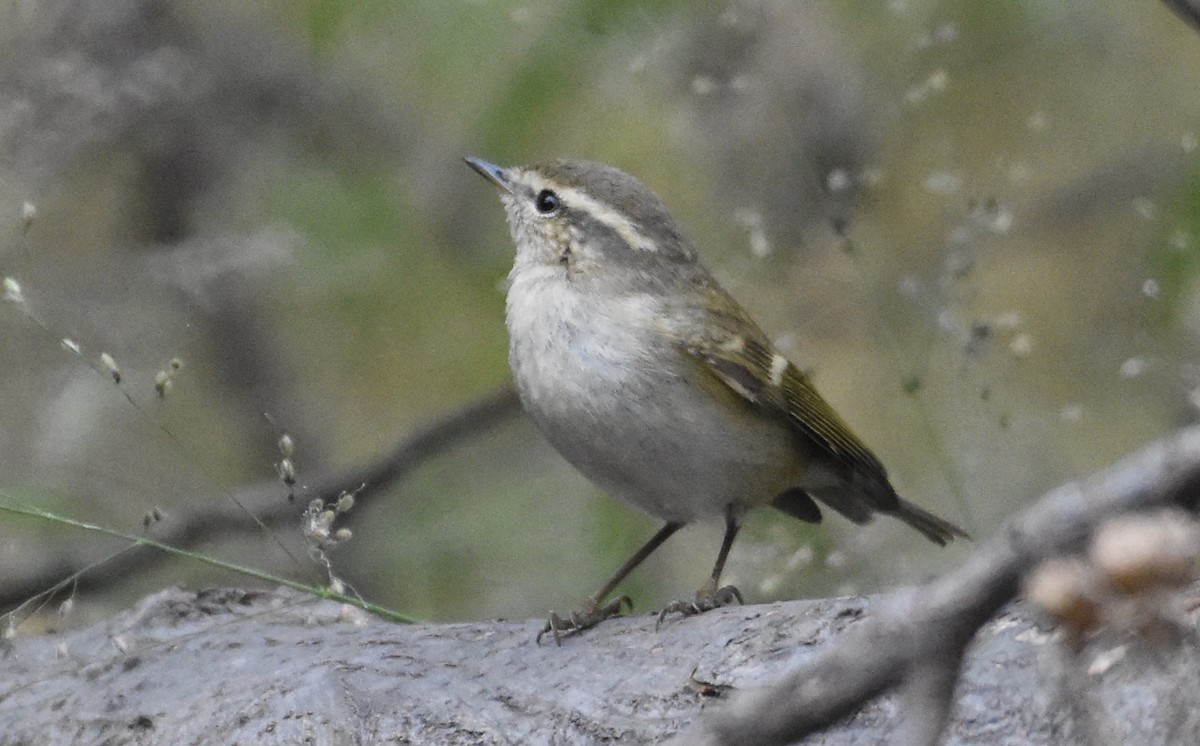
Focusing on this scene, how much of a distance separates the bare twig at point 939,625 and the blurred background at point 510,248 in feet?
11.9

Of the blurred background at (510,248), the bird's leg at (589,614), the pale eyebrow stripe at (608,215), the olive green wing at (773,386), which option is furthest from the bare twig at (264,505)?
the olive green wing at (773,386)

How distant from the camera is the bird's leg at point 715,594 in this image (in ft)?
10.5

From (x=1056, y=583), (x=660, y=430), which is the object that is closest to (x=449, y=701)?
(x=660, y=430)

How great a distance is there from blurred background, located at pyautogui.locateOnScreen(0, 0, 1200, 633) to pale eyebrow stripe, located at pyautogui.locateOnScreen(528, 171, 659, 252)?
0.68 meters

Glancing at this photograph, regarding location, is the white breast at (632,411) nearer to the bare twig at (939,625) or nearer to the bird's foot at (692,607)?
the bird's foot at (692,607)

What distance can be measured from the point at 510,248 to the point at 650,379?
7.10 ft

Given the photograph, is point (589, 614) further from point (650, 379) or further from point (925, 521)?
point (925, 521)

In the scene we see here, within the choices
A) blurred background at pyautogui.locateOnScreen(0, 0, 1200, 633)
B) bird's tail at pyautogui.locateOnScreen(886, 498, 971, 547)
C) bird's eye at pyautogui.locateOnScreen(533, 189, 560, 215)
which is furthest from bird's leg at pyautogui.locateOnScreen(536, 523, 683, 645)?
bird's eye at pyautogui.locateOnScreen(533, 189, 560, 215)

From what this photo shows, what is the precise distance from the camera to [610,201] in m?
4.10

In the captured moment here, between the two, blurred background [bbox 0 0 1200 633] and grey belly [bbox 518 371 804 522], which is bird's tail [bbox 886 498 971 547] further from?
grey belly [bbox 518 371 804 522]

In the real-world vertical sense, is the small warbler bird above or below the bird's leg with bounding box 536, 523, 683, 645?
above

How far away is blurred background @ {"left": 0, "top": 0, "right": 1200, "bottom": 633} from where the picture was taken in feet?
15.8

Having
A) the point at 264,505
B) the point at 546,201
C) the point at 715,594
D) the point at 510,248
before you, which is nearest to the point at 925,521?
the point at 715,594

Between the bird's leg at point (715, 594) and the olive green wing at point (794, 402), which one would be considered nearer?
the bird's leg at point (715, 594)
